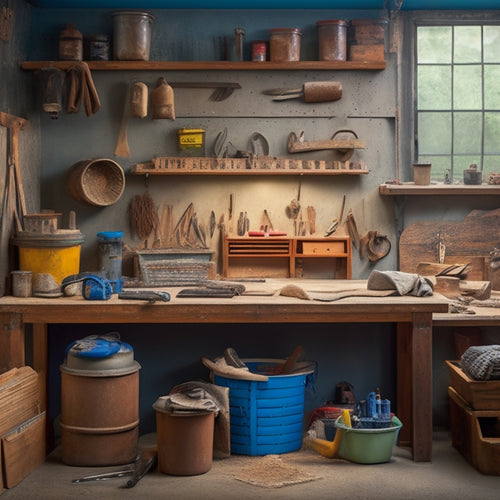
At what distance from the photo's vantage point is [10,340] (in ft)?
16.4

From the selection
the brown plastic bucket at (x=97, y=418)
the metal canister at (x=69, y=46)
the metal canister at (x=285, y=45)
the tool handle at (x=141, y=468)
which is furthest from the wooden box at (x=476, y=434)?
the metal canister at (x=69, y=46)

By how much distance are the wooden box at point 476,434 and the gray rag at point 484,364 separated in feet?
0.69

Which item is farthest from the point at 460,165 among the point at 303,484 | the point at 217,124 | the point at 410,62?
the point at 303,484

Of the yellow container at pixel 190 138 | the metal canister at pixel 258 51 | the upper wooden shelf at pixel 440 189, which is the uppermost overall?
the metal canister at pixel 258 51

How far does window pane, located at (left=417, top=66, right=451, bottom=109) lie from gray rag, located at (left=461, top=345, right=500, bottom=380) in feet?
8.51

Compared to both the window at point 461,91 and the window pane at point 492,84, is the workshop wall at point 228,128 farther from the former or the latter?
the window pane at point 492,84

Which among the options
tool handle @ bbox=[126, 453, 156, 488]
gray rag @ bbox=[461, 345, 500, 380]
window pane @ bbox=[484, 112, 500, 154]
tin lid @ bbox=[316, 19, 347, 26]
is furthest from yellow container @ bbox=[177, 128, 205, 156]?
gray rag @ bbox=[461, 345, 500, 380]

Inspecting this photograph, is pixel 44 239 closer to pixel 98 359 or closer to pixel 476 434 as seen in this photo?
pixel 98 359

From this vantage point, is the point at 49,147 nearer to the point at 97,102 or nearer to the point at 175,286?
the point at 97,102

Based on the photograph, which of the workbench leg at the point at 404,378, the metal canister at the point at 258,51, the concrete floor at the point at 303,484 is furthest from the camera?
the metal canister at the point at 258,51

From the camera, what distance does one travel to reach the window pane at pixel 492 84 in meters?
6.98

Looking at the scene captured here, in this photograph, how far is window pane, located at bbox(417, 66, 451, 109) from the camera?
6.99 m

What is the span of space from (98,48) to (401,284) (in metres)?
3.12

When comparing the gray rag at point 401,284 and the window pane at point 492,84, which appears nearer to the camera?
the gray rag at point 401,284
